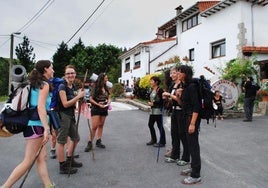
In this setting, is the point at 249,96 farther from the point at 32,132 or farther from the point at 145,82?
the point at 32,132

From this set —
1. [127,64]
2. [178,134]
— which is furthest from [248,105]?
[127,64]

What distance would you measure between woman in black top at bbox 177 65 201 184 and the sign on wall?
8.31m

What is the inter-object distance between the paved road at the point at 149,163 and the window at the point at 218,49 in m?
10.8

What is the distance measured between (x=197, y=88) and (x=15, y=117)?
2.63m

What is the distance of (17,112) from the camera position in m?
3.70

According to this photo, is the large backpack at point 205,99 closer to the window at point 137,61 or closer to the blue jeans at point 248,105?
the blue jeans at point 248,105

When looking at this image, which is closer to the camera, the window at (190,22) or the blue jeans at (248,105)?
the blue jeans at (248,105)

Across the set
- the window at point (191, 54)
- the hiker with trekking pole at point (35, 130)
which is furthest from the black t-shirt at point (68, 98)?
the window at point (191, 54)

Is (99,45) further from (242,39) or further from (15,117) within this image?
(15,117)

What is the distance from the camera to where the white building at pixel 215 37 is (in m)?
17.3

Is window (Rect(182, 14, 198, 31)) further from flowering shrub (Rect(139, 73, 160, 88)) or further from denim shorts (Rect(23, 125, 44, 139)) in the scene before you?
denim shorts (Rect(23, 125, 44, 139))

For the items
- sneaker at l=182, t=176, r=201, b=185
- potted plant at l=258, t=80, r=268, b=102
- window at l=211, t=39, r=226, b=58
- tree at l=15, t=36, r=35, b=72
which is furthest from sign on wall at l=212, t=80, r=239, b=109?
tree at l=15, t=36, r=35, b=72

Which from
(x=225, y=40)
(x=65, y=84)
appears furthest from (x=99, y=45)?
(x=65, y=84)

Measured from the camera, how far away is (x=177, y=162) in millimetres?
5602
